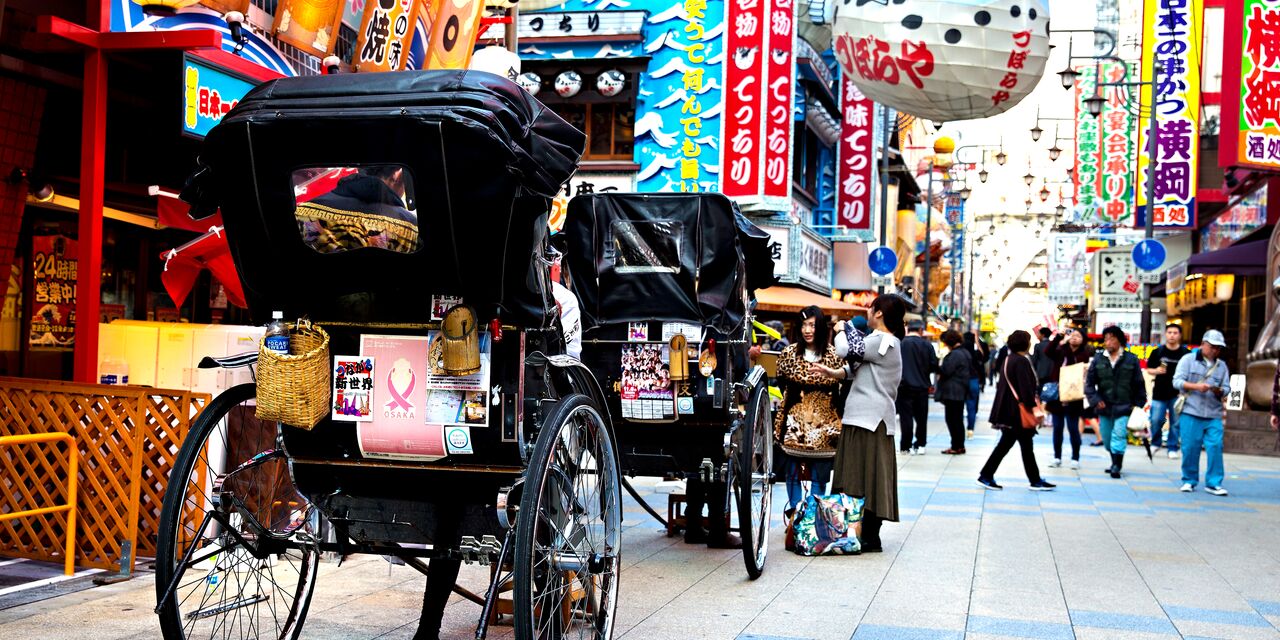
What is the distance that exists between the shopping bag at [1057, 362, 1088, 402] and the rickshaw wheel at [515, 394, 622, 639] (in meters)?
13.7

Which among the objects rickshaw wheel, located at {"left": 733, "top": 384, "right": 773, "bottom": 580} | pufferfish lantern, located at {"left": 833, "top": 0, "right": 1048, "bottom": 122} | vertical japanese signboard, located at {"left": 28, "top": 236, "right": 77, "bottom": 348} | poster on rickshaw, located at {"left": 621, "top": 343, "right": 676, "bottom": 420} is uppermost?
pufferfish lantern, located at {"left": 833, "top": 0, "right": 1048, "bottom": 122}

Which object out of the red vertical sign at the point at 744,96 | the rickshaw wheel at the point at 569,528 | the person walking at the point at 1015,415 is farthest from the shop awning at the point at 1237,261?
the rickshaw wheel at the point at 569,528

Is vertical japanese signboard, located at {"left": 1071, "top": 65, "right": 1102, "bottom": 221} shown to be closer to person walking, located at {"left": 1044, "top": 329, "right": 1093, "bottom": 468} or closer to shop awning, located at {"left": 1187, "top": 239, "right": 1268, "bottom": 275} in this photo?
shop awning, located at {"left": 1187, "top": 239, "right": 1268, "bottom": 275}

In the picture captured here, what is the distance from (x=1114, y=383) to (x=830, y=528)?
376 inches

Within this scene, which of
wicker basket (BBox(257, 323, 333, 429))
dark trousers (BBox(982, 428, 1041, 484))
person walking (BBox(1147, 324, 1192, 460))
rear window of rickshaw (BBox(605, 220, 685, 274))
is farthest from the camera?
person walking (BBox(1147, 324, 1192, 460))

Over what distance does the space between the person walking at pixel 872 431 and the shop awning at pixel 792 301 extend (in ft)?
38.7

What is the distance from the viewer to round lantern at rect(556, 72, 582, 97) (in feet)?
82.0

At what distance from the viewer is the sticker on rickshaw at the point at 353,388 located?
495 centimetres

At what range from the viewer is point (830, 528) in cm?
945

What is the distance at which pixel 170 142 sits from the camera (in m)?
11.0

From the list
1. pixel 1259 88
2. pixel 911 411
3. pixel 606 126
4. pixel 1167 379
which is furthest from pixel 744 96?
pixel 1259 88

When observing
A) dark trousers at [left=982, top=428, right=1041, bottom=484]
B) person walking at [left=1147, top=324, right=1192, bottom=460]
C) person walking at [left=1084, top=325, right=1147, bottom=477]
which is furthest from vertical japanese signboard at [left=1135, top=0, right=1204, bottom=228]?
dark trousers at [left=982, top=428, right=1041, bottom=484]

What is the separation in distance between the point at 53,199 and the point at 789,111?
50.1ft

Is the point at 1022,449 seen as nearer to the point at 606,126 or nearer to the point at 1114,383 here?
the point at 1114,383
